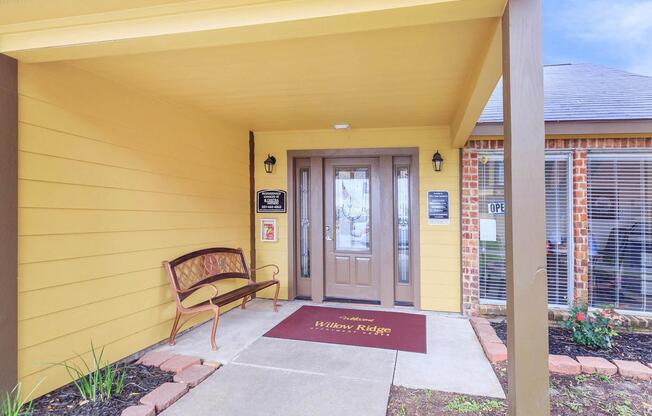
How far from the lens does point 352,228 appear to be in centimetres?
493

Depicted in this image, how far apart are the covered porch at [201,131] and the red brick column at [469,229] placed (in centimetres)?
11

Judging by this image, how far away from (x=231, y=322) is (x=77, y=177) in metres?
2.19

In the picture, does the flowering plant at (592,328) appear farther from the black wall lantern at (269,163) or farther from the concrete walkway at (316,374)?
the black wall lantern at (269,163)

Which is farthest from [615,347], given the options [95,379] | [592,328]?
[95,379]

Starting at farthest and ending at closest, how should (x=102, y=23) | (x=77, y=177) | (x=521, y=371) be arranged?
1. (x=77, y=177)
2. (x=102, y=23)
3. (x=521, y=371)

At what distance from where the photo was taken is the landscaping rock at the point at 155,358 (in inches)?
115

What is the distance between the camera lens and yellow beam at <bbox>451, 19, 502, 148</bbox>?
2033 millimetres

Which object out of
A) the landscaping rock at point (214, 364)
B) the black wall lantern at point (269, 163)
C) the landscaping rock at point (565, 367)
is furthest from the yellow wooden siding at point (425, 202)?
the landscaping rock at point (214, 364)

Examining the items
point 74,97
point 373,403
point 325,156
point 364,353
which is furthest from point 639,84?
point 74,97

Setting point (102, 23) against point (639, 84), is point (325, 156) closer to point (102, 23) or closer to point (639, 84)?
point (102, 23)

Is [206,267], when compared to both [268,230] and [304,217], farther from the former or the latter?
[304,217]

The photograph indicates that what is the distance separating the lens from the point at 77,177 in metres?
2.66

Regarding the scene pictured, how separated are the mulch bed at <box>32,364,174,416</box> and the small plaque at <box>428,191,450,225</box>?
336 centimetres

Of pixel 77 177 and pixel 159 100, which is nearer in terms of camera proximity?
pixel 77 177
